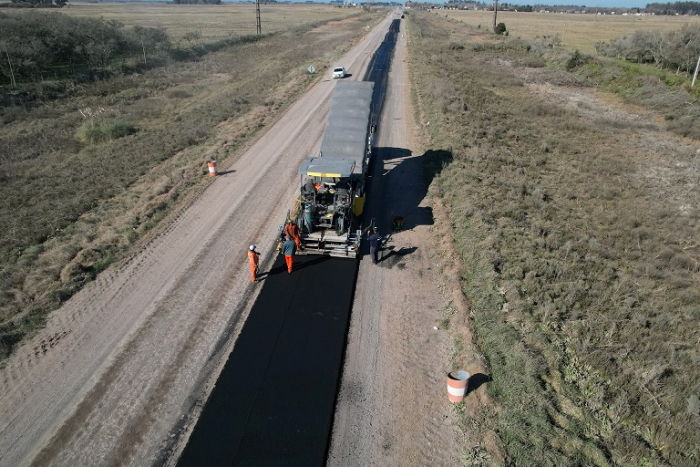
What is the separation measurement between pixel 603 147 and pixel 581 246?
1387 cm

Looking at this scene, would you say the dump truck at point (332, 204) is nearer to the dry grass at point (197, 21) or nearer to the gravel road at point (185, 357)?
the gravel road at point (185, 357)

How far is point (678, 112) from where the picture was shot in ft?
106

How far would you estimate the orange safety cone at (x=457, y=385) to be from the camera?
29.3 feet

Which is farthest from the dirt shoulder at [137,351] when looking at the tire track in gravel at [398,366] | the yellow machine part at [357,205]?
the tire track in gravel at [398,366]

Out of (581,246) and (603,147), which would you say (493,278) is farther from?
(603,147)

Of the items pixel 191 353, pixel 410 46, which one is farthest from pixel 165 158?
pixel 410 46

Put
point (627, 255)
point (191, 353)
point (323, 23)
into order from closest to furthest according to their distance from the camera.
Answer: point (191, 353)
point (627, 255)
point (323, 23)

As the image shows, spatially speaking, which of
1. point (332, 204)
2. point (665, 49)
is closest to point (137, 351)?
point (332, 204)

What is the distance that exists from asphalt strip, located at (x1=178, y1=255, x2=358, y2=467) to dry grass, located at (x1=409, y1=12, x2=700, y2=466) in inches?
147

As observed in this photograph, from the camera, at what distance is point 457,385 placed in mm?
8945

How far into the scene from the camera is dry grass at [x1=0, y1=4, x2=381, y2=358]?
13859mm

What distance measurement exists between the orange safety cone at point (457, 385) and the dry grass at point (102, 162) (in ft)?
35.3

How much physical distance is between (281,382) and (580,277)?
1005cm

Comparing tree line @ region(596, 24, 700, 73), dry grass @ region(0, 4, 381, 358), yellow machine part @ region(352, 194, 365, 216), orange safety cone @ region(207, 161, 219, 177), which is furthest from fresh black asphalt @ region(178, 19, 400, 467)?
tree line @ region(596, 24, 700, 73)
